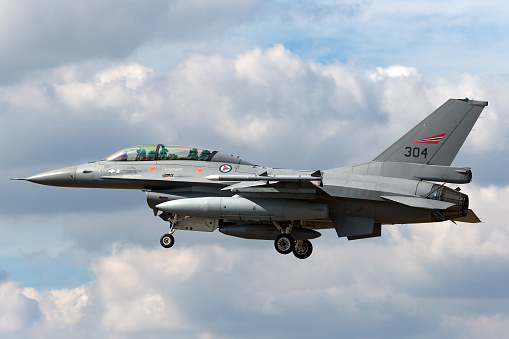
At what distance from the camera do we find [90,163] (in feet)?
123

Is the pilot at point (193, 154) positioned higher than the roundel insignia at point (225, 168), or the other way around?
the pilot at point (193, 154)

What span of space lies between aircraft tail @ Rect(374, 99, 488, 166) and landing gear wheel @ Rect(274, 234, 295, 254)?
4333 mm

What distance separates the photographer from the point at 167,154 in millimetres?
36875

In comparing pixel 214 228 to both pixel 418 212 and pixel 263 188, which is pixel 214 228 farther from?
pixel 418 212

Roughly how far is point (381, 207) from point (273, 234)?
4046 millimetres

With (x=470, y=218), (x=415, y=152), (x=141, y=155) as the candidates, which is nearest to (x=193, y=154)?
(x=141, y=155)

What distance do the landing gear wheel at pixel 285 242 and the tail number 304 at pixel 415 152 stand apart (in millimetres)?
5032

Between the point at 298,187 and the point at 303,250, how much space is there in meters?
3.80

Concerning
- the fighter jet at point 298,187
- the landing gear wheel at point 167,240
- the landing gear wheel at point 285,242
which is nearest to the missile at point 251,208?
the fighter jet at point 298,187

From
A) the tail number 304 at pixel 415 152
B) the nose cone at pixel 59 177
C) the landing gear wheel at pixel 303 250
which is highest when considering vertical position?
the tail number 304 at pixel 415 152

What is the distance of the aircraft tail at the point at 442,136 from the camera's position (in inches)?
1389

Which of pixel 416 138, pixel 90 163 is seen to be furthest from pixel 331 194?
pixel 90 163

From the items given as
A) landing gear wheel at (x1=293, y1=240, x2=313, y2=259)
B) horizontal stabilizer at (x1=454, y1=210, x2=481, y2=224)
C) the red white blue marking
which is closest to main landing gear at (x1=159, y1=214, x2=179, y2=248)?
landing gear wheel at (x1=293, y1=240, x2=313, y2=259)

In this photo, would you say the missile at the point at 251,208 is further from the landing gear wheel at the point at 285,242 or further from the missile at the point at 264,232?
the missile at the point at 264,232
